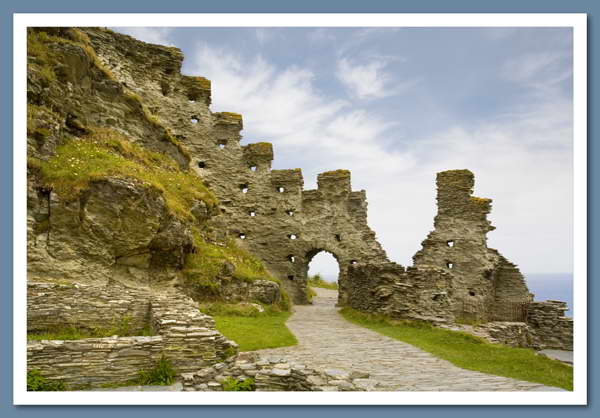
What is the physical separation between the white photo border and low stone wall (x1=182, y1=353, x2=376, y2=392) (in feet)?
0.74

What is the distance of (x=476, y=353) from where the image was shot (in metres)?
10.7

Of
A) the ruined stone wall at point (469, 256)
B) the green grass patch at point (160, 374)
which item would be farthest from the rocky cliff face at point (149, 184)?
the green grass patch at point (160, 374)

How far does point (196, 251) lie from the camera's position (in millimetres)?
17703

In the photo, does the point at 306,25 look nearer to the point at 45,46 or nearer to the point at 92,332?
the point at 92,332

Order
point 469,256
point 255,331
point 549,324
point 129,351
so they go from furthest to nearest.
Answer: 1. point 469,256
2. point 549,324
3. point 255,331
4. point 129,351

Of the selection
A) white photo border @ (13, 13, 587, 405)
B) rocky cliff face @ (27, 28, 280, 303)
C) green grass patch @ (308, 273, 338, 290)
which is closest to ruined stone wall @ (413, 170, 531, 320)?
rocky cliff face @ (27, 28, 280, 303)

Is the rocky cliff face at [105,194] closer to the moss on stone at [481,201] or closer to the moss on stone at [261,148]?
the moss on stone at [261,148]

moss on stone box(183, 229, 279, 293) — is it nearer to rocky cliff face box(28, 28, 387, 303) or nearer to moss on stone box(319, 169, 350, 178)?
rocky cliff face box(28, 28, 387, 303)

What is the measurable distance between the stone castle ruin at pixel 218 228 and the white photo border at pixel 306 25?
97cm

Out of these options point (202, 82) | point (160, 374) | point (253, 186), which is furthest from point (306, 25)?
point (202, 82)

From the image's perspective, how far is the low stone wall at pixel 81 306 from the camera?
10.1 meters

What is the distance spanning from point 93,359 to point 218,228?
15.8 metres

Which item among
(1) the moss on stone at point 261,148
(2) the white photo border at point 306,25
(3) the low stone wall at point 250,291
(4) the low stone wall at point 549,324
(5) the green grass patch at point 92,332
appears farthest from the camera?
(1) the moss on stone at point 261,148
